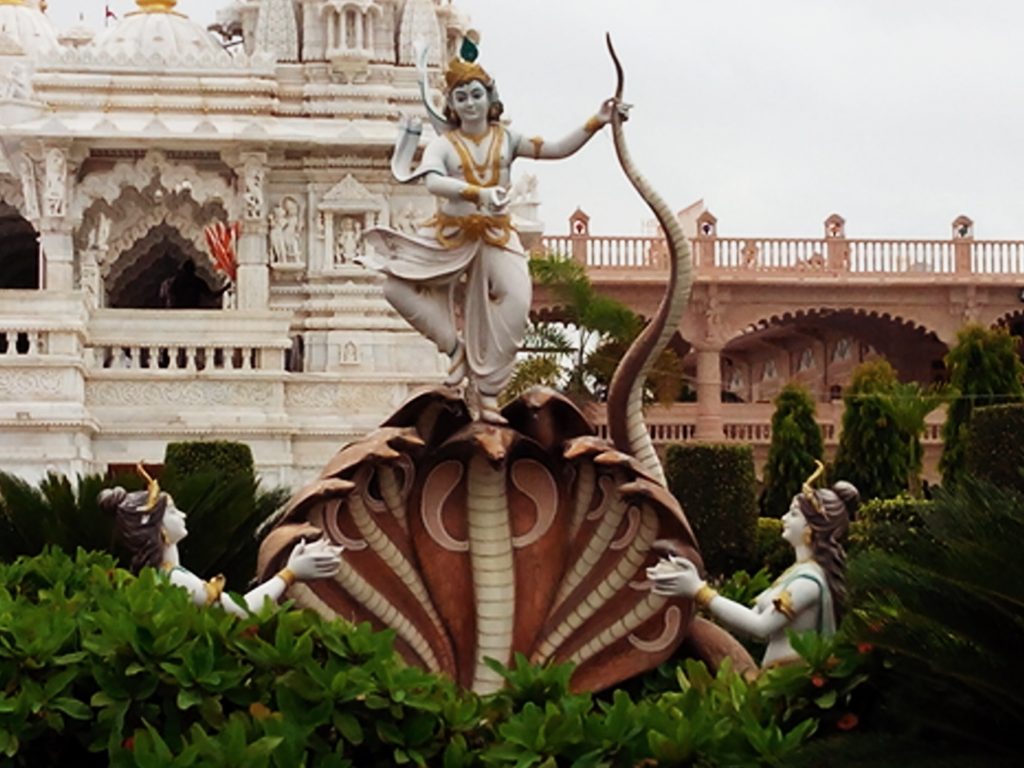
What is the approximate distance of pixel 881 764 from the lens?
6.17 meters

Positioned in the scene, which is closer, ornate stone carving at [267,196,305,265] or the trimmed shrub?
the trimmed shrub

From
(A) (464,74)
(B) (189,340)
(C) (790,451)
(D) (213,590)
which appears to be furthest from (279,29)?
(D) (213,590)

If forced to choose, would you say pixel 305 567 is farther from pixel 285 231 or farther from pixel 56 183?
pixel 285 231

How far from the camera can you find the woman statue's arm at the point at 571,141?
33.7 ft

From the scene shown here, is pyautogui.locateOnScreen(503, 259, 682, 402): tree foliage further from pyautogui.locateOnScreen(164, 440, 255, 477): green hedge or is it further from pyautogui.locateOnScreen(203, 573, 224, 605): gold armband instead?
pyautogui.locateOnScreen(203, 573, 224, 605): gold armband

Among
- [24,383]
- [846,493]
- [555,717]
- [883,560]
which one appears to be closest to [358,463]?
[846,493]

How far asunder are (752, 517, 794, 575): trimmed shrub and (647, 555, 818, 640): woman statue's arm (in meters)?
11.2

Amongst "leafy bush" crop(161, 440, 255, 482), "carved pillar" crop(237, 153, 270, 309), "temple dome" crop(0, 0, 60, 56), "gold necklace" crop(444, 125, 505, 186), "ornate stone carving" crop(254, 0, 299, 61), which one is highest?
"temple dome" crop(0, 0, 60, 56)

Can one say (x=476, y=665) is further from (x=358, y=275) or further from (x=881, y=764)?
(x=358, y=275)

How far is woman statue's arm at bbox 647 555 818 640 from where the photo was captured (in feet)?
28.4

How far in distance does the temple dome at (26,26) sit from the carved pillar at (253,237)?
30.9ft

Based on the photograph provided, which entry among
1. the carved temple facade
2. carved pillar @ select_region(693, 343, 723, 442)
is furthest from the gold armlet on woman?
carved pillar @ select_region(693, 343, 723, 442)

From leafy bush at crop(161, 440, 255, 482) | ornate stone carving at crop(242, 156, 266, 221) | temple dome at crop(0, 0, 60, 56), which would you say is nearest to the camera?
leafy bush at crop(161, 440, 255, 482)

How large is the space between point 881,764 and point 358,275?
24.6 metres
